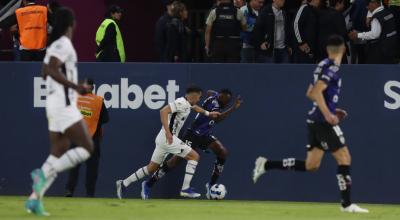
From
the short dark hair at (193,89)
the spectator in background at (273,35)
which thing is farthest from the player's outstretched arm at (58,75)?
the spectator in background at (273,35)

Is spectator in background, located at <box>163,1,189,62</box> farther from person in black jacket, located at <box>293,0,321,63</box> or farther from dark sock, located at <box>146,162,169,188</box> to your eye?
dark sock, located at <box>146,162,169,188</box>

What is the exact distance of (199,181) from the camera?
19.2m

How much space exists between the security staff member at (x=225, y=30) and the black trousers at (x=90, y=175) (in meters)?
2.85

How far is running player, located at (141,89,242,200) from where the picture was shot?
18688 mm

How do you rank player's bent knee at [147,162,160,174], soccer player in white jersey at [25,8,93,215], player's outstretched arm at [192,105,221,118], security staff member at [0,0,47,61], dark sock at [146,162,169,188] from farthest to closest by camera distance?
1. security staff member at [0,0,47,61]
2. dark sock at [146,162,169,188]
3. player's bent knee at [147,162,160,174]
4. player's outstretched arm at [192,105,221,118]
5. soccer player in white jersey at [25,8,93,215]

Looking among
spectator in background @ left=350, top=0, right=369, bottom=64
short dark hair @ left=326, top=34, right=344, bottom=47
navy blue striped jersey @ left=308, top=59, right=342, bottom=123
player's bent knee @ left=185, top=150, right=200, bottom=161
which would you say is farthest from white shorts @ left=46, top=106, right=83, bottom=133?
spectator in background @ left=350, top=0, right=369, bottom=64

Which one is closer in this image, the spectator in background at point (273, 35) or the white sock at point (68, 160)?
the white sock at point (68, 160)

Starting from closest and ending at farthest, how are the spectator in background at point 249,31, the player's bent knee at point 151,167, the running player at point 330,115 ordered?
the running player at point 330,115
the player's bent knee at point 151,167
the spectator in background at point 249,31

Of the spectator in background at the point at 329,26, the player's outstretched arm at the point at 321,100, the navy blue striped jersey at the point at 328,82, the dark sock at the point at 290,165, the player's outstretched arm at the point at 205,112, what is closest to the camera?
the player's outstretched arm at the point at 321,100

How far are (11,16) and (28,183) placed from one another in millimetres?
3332

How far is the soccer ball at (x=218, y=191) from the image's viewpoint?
1870 cm

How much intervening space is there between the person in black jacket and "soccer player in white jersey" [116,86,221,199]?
224cm

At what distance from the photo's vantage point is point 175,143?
18.4 meters

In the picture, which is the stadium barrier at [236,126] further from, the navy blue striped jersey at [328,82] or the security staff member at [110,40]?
the navy blue striped jersey at [328,82]
